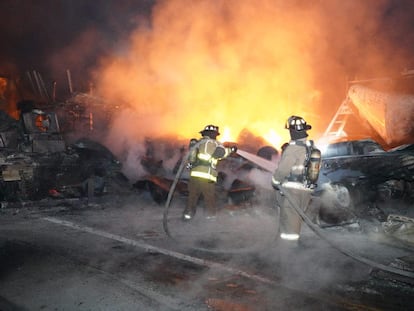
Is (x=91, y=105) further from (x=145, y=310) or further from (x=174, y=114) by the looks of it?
(x=145, y=310)

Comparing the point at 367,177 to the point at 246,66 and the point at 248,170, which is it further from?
the point at 246,66

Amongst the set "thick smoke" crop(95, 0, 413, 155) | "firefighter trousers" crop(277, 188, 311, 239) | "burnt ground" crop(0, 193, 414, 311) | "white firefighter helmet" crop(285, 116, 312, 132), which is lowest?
"burnt ground" crop(0, 193, 414, 311)

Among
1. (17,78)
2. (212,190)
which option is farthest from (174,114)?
(212,190)

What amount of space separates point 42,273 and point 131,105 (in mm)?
13931

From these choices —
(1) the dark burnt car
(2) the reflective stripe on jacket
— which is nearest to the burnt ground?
(1) the dark burnt car

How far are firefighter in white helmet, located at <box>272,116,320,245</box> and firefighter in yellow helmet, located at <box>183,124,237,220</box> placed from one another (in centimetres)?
197

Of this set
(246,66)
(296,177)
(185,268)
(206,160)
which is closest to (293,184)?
(296,177)

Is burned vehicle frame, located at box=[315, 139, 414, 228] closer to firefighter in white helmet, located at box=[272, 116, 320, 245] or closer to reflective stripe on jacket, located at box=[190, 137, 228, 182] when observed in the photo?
firefighter in white helmet, located at box=[272, 116, 320, 245]

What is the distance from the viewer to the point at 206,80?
16.0 meters

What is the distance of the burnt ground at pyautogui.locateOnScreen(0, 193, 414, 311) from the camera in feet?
9.20

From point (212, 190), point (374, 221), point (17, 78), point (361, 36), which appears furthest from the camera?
point (17, 78)

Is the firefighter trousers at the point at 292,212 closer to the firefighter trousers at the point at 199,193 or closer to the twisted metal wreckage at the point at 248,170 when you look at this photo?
the twisted metal wreckage at the point at 248,170

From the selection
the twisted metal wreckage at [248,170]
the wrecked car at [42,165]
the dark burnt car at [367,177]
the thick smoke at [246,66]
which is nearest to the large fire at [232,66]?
the thick smoke at [246,66]

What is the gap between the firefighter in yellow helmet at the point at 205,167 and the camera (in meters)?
6.12
